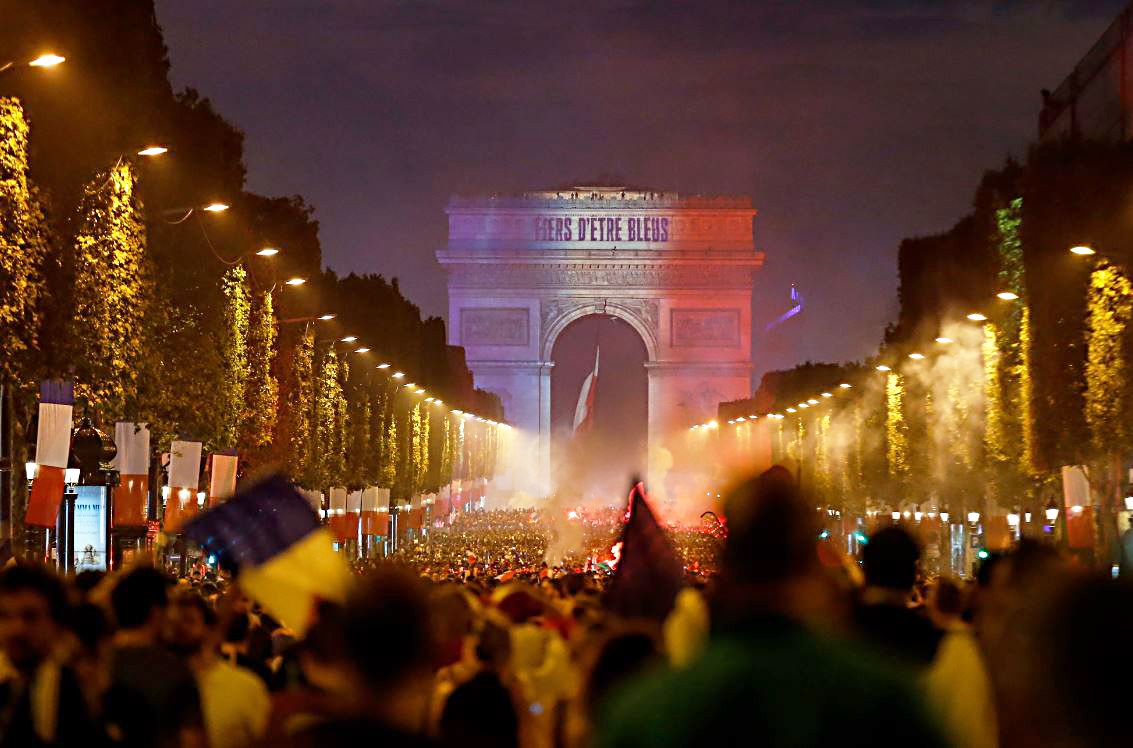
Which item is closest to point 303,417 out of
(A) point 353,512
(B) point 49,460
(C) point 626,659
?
(A) point 353,512

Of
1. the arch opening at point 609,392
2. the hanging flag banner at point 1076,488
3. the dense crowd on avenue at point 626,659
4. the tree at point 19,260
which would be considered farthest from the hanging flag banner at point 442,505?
the dense crowd on avenue at point 626,659

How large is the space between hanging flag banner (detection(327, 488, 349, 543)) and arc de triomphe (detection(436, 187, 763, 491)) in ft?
249

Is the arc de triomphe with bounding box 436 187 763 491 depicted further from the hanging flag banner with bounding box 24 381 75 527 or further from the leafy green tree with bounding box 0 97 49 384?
the leafy green tree with bounding box 0 97 49 384

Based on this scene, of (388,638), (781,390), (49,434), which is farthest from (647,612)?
(781,390)

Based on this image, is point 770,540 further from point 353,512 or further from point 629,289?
point 629,289

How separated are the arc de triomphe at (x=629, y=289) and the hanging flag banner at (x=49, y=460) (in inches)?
4152

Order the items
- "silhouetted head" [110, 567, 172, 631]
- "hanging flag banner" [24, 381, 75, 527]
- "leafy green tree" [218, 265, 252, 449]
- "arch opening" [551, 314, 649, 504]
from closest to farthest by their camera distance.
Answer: "silhouetted head" [110, 567, 172, 631], "hanging flag banner" [24, 381, 75, 527], "leafy green tree" [218, 265, 252, 449], "arch opening" [551, 314, 649, 504]

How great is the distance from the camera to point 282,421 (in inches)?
1854

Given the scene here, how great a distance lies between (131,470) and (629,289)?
338 feet

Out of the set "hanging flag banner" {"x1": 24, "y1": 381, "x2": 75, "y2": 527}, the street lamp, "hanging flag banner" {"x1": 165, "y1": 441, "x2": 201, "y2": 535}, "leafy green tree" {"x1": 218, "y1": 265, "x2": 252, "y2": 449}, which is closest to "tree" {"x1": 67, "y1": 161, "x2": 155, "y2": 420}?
"hanging flag banner" {"x1": 24, "y1": 381, "x2": 75, "y2": 527}

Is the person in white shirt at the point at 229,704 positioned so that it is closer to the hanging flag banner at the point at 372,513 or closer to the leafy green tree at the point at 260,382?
the leafy green tree at the point at 260,382

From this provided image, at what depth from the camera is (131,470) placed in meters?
30.4

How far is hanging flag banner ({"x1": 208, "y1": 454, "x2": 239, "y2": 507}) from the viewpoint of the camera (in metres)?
36.8

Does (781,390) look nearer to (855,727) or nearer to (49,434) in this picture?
(49,434)
